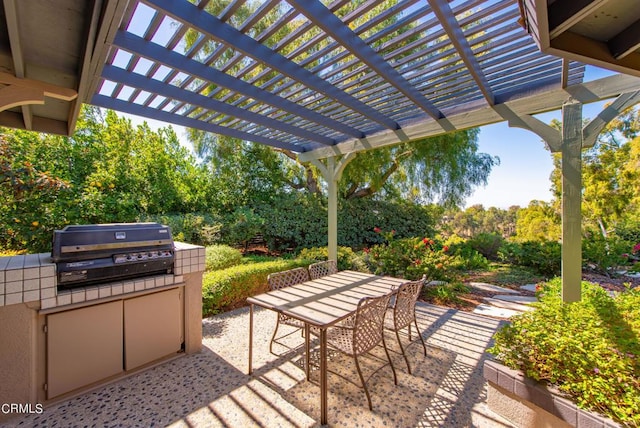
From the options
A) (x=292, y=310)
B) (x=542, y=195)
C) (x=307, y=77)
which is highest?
(x=307, y=77)

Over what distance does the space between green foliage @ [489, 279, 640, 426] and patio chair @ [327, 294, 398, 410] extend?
874 millimetres

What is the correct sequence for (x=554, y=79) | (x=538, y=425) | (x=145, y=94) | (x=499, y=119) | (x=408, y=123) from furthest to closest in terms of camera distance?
(x=408, y=123), (x=499, y=119), (x=145, y=94), (x=554, y=79), (x=538, y=425)

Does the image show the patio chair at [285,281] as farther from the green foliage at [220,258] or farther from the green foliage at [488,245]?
the green foliage at [488,245]

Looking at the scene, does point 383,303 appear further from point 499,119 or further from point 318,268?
point 499,119

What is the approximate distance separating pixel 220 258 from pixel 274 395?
338 centimetres

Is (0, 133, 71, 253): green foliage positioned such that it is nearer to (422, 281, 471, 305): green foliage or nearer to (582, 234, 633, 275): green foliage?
(422, 281, 471, 305): green foliage

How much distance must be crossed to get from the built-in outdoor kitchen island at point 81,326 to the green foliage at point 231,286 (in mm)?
Answer: 1053

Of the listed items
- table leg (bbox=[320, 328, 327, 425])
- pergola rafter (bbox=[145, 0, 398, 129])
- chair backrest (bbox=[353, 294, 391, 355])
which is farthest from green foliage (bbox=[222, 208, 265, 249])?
table leg (bbox=[320, 328, 327, 425])

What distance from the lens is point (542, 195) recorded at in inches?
398

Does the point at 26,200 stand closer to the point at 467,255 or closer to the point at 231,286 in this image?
the point at 231,286

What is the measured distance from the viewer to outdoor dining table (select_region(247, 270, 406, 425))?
1.91m

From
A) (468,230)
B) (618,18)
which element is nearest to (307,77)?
(618,18)

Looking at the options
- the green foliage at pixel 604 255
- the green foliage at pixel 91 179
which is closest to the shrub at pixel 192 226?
the green foliage at pixel 91 179

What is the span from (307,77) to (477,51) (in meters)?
1.56
